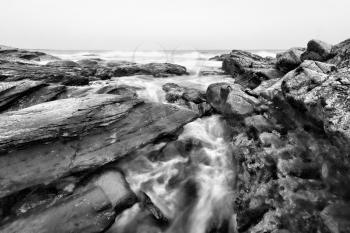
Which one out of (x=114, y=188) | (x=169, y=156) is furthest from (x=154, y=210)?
(x=169, y=156)

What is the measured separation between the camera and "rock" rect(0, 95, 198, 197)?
7.71 metres

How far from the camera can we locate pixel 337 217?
5645 millimetres

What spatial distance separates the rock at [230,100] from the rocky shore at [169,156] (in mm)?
56

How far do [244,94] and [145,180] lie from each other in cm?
577

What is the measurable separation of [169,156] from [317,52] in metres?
10.2

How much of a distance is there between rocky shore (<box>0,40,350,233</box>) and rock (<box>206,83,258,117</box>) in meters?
0.06

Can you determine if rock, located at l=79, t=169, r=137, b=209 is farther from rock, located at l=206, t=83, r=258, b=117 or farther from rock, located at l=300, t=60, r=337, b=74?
rock, located at l=300, t=60, r=337, b=74

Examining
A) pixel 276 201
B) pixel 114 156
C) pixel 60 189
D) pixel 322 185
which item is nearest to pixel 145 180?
pixel 114 156

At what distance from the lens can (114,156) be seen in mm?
8836

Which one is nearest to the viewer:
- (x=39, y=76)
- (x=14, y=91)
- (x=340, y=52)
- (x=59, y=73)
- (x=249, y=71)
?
(x=14, y=91)

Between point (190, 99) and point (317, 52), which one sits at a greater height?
point (317, 52)

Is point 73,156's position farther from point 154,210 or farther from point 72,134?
point 154,210

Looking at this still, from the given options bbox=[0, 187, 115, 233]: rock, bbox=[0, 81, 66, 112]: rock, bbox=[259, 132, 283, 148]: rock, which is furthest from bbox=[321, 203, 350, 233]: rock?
bbox=[0, 81, 66, 112]: rock

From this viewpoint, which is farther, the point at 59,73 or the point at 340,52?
the point at 59,73
